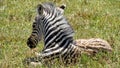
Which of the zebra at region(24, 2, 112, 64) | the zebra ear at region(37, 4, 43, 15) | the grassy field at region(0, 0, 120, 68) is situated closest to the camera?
the zebra at region(24, 2, 112, 64)

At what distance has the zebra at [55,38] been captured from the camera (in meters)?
9.51

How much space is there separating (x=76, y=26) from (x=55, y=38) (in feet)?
Answer: 13.9

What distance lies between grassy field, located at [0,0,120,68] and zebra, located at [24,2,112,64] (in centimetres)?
27

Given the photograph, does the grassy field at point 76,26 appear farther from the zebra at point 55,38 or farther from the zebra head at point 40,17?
the zebra head at point 40,17

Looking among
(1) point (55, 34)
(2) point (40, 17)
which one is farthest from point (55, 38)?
(2) point (40, 17)

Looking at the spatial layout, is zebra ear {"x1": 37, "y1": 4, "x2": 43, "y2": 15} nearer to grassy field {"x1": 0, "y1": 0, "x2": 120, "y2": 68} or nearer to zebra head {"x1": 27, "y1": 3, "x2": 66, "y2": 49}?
zebra head {"x1": 27, "y1": 3, "x2": 66, "y2": 49}

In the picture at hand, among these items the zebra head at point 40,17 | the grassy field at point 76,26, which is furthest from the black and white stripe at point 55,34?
the grassy field at point 76,26

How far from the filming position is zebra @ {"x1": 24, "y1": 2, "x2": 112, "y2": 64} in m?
9.51

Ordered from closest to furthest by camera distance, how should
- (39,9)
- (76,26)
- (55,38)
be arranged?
(55,38) < (39,9) < (76,26)

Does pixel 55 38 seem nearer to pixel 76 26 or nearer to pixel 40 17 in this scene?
pixel 40 17

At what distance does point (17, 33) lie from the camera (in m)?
12.9

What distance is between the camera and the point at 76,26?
13.7m

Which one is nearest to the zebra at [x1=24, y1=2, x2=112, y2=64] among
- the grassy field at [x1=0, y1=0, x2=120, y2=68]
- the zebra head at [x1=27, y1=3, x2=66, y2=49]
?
the zebra head at [x1=27, y1=3, x2=66, y2=49]

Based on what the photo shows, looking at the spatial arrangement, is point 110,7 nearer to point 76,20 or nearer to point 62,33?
point 76,20
